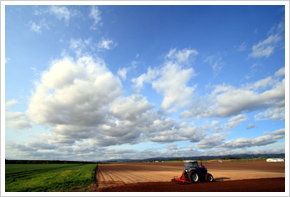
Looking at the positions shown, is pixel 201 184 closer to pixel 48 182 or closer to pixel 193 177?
pixel 193 177

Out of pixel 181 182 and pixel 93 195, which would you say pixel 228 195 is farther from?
pixel 93 195

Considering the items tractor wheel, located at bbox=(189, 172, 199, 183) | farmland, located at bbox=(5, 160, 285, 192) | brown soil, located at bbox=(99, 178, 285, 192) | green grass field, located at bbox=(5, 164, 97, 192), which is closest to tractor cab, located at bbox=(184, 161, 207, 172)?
tractor wheel, located at bbox=(189, 172, 199, 183)

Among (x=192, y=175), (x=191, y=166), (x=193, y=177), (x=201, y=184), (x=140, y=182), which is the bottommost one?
(x=140, y=182)

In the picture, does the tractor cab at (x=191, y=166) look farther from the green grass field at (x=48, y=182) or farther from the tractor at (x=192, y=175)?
the green grass field at (x=48, y=182)

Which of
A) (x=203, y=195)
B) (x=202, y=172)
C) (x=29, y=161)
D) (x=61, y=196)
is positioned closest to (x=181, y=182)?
(x=202, y=172)

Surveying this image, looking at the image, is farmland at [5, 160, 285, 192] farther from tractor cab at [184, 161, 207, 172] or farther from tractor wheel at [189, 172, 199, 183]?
tractor cab at [184, 161, 207, 172]

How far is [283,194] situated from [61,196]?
15.7m

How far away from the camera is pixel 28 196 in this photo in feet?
40.9

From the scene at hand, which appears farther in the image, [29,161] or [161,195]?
→ [29,161]

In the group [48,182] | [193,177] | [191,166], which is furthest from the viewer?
[48,182]

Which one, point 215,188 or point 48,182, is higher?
point 215,188

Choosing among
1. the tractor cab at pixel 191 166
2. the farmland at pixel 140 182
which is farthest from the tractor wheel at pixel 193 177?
the farmland at pixel 140 182

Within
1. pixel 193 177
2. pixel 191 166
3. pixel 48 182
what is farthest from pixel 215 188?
pixel 48 182

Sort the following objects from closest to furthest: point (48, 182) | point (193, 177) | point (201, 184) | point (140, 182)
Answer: point (201, 184) → point (193, 177) → point (140, 182) → point (48, 182)
